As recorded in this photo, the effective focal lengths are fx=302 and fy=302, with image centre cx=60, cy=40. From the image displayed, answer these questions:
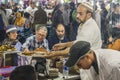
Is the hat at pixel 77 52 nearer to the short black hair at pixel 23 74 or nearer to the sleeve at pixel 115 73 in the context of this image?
the sleeve at pixel 115 73

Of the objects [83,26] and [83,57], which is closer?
[83,57]

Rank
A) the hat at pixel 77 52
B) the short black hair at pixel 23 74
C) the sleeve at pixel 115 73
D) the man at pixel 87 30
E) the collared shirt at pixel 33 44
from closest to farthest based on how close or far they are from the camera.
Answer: the short black hair at pixel 23 74 < the sleeve at pixel 115 73 < the hat at pixel 77 52 < the man at pixel 87 30 < the collared shirt at pixel 33 44

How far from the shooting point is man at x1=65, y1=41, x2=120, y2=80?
2887mm

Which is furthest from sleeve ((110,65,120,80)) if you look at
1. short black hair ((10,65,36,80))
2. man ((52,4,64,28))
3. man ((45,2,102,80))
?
man ((52,4,64,28))

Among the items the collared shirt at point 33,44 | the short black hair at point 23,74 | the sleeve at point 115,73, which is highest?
the short black hair at point 23,74

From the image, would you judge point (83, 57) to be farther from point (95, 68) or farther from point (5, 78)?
point (5, 78)

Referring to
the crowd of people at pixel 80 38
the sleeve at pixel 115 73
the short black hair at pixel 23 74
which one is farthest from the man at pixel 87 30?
the short black hair at pixel 23 74

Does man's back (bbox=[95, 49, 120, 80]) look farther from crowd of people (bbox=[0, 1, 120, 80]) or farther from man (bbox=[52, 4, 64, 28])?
man (bbox=[52, 4, 64, 28])

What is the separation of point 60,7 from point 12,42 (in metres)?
3.69

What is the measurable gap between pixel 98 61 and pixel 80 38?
1.65 metres

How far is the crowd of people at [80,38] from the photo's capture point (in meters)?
2.94

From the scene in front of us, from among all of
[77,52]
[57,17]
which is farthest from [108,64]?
[57,17]

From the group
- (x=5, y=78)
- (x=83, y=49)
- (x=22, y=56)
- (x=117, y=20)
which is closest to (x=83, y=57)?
(x=83, y=49)

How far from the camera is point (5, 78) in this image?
407 cm
